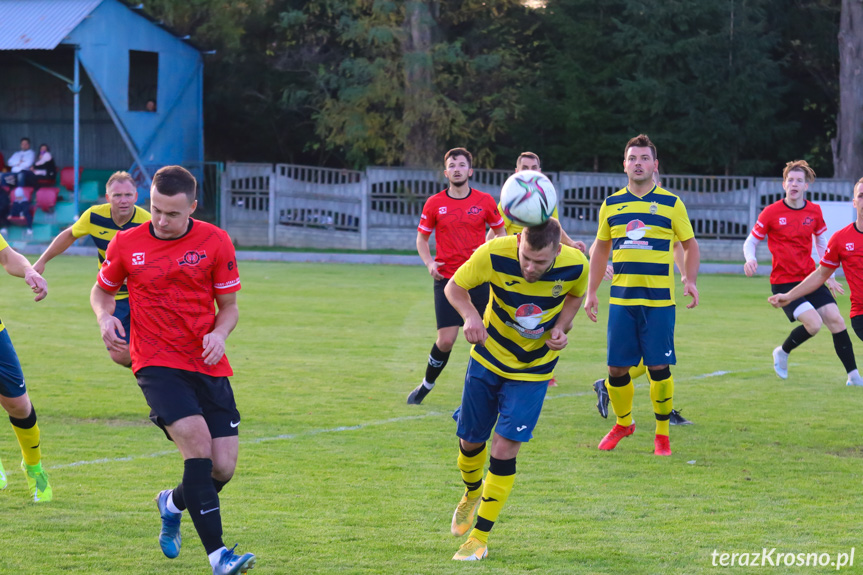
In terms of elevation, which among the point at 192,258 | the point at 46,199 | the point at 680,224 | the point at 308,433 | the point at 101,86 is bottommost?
the point at 308,433

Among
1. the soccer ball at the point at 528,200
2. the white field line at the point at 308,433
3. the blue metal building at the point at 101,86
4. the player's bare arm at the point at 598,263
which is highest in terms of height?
the blue metal building at the point at 101,86

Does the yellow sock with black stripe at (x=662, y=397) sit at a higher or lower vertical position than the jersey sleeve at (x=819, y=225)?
lower

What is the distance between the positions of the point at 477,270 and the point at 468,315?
29 cm

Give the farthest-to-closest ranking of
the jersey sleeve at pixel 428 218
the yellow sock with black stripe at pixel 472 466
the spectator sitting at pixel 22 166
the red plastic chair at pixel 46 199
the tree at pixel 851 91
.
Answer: the tree at pixel 851 91 < the red plastic chair at pixel 46 199 < the spectator sitting at pixel 22 166 < the jersey sleeve at pixel 428 218 < the yellow sock with black stripe at pixel 472 466

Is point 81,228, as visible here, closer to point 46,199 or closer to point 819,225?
point 819,225

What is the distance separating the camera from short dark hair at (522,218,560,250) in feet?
17.1

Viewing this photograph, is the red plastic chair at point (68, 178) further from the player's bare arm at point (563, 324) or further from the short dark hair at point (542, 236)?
the short dark hair at point (542, 236)

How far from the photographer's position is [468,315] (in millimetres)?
5371

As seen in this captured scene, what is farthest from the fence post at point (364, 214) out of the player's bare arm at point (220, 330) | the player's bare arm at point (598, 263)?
the player's bare arm at point (220, 330)

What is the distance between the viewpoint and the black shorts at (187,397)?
503 centimetres

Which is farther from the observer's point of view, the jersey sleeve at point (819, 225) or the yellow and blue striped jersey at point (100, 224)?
the jersey sleeve at point (819, 225)

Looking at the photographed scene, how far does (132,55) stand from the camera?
109ft

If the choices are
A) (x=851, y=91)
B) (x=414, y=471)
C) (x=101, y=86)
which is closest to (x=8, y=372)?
(x=414, y=471)

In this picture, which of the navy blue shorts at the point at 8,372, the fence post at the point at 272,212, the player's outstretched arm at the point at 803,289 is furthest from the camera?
the fence post at the point at 272,212
